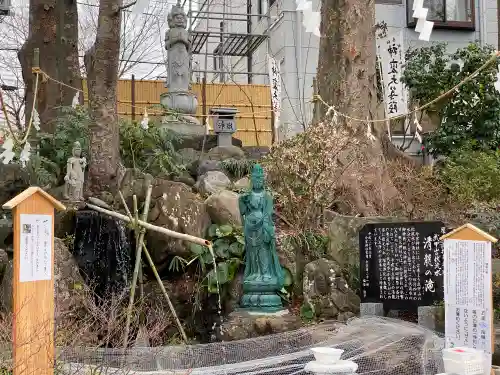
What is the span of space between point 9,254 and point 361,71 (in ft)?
23.2

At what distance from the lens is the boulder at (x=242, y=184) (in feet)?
37.6

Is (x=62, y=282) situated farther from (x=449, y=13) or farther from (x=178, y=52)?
(x=449, y=13)

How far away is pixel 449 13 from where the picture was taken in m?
18.3

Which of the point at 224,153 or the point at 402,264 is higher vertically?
the point at 224,153

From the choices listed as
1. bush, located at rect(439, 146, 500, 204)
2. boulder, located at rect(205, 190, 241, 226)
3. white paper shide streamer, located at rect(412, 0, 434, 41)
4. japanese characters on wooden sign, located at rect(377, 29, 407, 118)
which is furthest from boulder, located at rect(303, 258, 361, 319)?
japanese characters on wooden sign, located at rect(377, 29, 407, 118)

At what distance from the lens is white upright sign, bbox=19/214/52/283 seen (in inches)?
186

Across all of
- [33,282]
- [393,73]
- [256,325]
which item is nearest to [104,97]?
[256,325]

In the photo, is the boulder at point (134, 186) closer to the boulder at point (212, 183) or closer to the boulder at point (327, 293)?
the boulder at point (212, 183)

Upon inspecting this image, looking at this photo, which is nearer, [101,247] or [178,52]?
[101,247]

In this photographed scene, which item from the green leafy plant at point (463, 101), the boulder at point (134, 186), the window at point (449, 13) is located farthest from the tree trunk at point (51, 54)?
the window at point (449, 13)

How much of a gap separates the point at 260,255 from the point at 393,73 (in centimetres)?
686

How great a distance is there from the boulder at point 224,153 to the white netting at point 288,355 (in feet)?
23.7

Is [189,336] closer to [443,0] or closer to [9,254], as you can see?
[9,254]

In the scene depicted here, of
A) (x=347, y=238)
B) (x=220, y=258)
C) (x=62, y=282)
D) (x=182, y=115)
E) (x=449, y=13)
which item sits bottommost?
(x=62, y=282)
